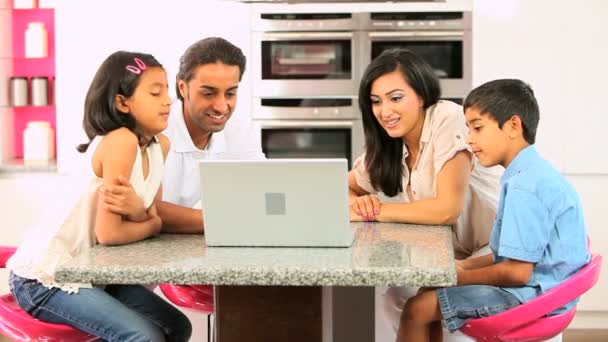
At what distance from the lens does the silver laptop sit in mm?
2117

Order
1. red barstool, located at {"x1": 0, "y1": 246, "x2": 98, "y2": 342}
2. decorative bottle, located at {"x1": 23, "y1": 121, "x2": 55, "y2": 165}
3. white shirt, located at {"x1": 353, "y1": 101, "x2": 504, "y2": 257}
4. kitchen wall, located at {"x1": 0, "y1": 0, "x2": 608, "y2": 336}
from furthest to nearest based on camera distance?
decorative bottle, located at {"x1": 23, "y1": 121, "x2": 55, "y2": 165}, kitchen wall, located at {"x1": 0, "y1": 0, "x2": 608, "y2": 336}, white shirt, located at {"x1": 353, "y1": 101, "x2": 504, "y2": 257}, red barstool, located at {"x1": 0, "y1": 246, "x2": 98, "y2": 342}

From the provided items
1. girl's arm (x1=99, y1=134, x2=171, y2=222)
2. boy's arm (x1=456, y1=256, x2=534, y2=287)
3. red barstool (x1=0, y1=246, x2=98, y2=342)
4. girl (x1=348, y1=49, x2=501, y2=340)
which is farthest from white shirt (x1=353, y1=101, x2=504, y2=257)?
red barstool (x1=0, y1=246, x2=98, y2=342)

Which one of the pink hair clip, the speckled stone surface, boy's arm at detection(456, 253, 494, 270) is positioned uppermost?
the pink hair clip

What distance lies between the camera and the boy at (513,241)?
93.0 inches

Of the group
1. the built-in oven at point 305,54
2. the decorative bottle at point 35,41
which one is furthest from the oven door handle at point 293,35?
the decorative bottle at point 35,41

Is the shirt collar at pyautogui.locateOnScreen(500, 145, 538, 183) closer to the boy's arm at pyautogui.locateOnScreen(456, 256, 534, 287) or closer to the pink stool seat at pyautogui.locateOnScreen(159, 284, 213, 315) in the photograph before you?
the boy's arm at pyautogui.locateOnScreen(456, 256, 534, 287)

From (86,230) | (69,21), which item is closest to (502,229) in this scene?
(86,230)

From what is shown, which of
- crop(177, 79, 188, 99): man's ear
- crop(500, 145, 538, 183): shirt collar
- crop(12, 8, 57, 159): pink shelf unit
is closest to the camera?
crop(500, 145, 538, 183): shirt collar

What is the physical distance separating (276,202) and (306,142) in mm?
2734

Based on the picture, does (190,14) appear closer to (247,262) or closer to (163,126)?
(163,126)

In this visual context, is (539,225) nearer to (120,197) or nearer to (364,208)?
(364,208)

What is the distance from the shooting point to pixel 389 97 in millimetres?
2732

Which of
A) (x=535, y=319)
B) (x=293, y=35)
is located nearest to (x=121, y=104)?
(x=535, y=319)

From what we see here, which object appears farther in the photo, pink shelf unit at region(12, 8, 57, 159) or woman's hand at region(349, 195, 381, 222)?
pink shelf unit at region(12, 8, 57, 159)
